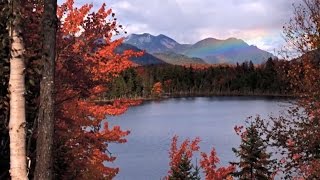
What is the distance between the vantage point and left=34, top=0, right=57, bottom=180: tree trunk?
6188mm

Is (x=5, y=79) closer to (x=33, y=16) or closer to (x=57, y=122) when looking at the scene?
(x=33, y=16)

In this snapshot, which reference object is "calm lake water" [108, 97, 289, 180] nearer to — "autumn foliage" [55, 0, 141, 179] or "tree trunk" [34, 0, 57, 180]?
"autumn foliage" [55, 0, 141, 179]

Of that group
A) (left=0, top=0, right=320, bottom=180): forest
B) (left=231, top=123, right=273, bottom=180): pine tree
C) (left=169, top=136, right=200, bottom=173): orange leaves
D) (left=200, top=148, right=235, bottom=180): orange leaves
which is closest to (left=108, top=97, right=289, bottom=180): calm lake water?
(left=169, top=136, right=200, bottom=173): orange leaves

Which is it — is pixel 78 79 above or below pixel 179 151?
above

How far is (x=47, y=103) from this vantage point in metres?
6.23

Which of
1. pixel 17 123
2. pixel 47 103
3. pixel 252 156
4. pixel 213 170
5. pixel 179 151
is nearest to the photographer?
pixel 17 123

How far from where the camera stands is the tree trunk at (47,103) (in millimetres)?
6188

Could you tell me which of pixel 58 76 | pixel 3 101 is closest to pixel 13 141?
pixel 3 101

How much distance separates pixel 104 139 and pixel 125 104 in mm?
4169

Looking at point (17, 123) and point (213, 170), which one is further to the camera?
point (213, 170)

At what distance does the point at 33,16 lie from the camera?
9.05m

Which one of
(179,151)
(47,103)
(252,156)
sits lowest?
(179,151)

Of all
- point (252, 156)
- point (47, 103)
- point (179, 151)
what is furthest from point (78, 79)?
point (179, 151)

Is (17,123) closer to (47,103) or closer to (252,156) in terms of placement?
(47,103)
